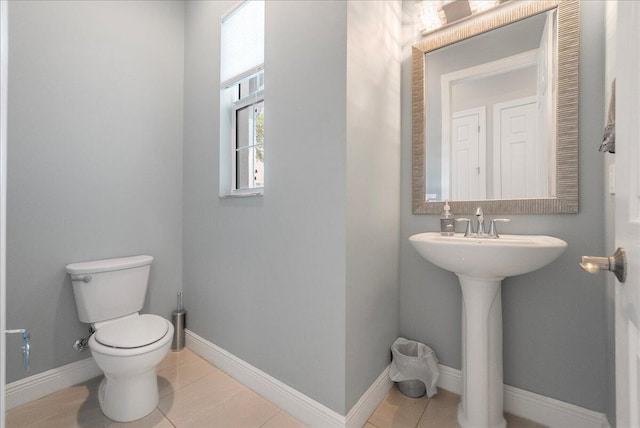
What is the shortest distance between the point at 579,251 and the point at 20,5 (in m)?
3.05

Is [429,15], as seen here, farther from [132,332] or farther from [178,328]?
[178,328]

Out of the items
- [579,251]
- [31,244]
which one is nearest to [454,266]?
[579,251]

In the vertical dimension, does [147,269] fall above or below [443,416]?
above

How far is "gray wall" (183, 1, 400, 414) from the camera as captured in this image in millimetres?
1258

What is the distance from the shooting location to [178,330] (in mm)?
2039

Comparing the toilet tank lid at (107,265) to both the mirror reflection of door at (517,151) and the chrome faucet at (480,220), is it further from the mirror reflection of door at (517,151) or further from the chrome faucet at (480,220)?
the mirror reflection of door at (517,151)

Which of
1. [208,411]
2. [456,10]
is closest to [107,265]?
[208,411]

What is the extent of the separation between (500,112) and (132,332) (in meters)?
2.20

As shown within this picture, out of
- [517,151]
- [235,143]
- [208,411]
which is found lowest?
[208,411]

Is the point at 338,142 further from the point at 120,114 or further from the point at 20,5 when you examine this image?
the point at 20,5

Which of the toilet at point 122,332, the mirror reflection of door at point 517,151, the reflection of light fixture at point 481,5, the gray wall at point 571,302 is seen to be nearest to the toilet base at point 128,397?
the toilet at point 122,332

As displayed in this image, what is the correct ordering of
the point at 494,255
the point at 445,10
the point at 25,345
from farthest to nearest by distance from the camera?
the point at 445,10, the point at 494,255, the point at 25,345

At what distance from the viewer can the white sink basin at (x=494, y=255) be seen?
3.37 feet

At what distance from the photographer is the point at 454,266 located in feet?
3.78
